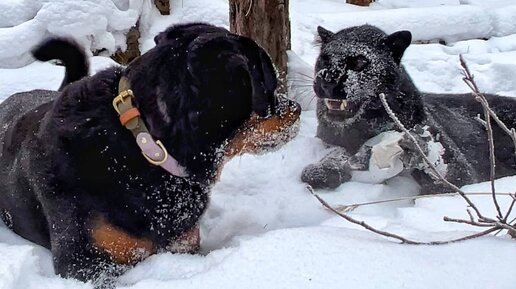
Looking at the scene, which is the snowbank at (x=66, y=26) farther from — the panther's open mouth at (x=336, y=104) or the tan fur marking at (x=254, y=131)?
the tan fur marking at (x=254, y=131)

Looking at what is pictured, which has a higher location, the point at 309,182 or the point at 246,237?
the point at 246,237

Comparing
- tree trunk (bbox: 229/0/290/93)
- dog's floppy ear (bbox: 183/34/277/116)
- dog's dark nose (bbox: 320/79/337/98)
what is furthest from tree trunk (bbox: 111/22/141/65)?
dog's floppy ear (bbox: 183/34/277/116)

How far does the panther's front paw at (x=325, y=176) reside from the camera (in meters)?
3.73

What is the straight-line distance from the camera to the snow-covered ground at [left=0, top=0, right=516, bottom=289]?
221 cm

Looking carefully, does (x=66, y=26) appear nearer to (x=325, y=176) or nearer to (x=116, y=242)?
(x=325, y=176)

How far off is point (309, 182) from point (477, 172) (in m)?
1.22

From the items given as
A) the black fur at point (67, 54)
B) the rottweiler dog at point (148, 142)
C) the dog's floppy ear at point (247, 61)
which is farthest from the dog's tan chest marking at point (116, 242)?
the black fur at point (67, 54)

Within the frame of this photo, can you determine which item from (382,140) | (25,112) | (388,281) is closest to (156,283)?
(388,281)

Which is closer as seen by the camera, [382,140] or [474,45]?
[382,140]

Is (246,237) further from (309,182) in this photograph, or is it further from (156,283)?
(309,182)

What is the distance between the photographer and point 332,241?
2459mm

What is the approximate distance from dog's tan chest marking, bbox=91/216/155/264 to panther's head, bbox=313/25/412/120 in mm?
1537

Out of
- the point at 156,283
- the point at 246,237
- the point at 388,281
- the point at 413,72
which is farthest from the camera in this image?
the point at 413,72

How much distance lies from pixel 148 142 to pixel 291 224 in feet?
3.57
